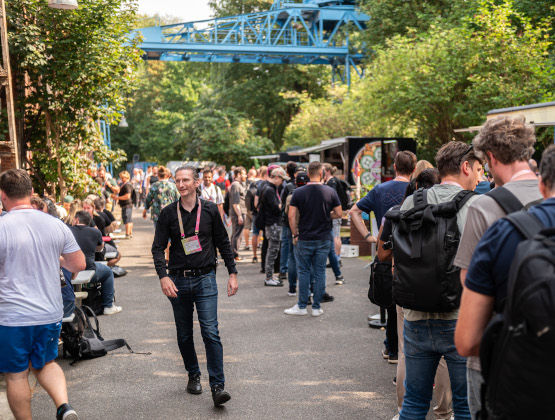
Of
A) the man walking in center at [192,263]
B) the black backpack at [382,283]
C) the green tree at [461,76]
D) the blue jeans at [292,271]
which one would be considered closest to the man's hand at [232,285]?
the man walking in center at [192,263]

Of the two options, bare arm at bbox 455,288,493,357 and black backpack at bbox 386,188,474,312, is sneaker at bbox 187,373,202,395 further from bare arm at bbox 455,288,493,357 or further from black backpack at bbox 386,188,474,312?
bare arm at bbox 455,288,493,357

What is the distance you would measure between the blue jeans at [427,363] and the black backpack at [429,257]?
0.15 metres

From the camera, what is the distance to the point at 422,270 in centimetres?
314

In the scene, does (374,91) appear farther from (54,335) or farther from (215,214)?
(54,335)

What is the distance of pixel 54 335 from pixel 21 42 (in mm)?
8217

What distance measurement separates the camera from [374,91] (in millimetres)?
21453

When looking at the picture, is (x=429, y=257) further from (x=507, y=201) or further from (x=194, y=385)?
(x=194, y=385)

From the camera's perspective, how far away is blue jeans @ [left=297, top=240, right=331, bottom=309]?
25.1 ft

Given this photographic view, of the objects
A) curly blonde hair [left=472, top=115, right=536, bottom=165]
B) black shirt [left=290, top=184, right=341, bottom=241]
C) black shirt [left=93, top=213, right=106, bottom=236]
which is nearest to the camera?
curly blonde hair [left=472, top=115, right=536, bottom=165]

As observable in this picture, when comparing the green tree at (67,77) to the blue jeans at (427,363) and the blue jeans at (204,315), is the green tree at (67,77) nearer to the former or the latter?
the blue jeans at (204,315)

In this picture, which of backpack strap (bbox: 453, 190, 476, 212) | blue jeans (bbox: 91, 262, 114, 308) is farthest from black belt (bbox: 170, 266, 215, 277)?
blue jeans (bbox: 91, 262, 114, 308)

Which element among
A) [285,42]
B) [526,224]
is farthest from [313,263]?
[285,42]

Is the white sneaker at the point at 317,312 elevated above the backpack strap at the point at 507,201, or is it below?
below

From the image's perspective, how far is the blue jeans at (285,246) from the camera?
9.59 m
